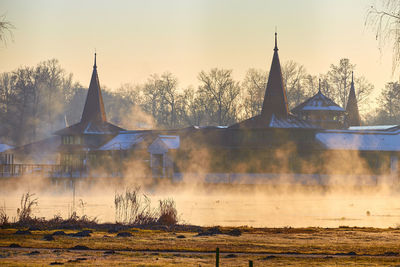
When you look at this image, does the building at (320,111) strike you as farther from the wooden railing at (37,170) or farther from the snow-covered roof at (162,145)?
the wooden railing at (37,170)

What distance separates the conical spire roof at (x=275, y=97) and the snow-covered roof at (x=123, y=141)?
12.5m

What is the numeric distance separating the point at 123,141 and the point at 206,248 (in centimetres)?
5522

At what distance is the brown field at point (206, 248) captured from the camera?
19250 millimetres

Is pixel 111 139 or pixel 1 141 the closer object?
pixel 111 139

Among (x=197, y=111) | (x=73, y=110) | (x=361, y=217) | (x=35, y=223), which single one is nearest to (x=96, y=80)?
(x=197, y=111)

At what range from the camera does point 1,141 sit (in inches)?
3787

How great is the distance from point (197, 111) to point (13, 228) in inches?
2746

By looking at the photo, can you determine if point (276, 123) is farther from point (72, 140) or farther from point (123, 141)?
point (72, 140)

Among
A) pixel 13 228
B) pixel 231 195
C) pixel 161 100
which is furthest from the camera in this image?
pixel 161 100

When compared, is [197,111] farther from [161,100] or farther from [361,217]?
[361,217]

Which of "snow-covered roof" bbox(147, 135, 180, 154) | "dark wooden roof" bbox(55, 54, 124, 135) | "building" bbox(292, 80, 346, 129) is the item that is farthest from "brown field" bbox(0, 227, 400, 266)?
"dark wooden roof" bbox(55, 54, 124, 135)

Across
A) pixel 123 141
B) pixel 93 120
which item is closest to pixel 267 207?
pixel 123 141

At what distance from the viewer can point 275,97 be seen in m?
70.6

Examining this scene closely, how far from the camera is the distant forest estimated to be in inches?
3600
